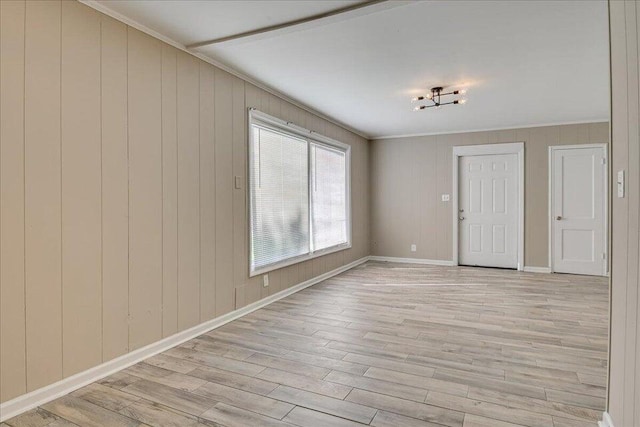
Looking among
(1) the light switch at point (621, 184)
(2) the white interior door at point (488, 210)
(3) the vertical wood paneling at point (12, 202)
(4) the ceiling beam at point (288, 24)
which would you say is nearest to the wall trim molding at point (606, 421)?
(1) the light switch at point (621, 184)

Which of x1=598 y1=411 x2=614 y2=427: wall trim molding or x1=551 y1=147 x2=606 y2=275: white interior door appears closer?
x1=598 y1=411 x2=614 y2=427: wall trim molding

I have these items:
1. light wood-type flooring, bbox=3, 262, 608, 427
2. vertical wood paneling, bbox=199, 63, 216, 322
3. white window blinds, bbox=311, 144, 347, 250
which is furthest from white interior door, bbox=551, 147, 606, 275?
vertical wood paneling, bbox=199, 63, 216, 322

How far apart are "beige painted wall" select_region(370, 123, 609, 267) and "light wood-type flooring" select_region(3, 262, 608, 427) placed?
234 centimetres

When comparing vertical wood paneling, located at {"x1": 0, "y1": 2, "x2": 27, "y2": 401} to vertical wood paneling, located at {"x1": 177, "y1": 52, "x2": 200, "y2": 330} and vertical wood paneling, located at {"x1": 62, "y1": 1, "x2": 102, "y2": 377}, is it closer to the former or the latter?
vertical wood paneling, located at {"x1": 62, "y1": 1, "x2": 102, "y2": 377}

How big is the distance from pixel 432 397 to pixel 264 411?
0.98 meters

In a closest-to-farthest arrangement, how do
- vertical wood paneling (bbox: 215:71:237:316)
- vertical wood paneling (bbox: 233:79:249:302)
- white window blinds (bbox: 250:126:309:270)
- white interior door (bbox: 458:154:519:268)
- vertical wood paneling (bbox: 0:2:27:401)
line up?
vertical wood paneling (bbox: 0:2:27:401)
vertical wood paneling (bbox: 215:71:237:316)
vertical wood paneling (bbox: 233:79:249:302)
white window blinds (bbox: 250:126:309:270)
white interior door (bbox: 458:154:519:268)

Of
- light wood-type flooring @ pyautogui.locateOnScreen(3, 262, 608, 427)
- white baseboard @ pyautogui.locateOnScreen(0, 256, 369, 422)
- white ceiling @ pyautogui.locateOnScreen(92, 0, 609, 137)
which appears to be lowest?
light wood-type flooring @ pyautogui.locateOnScreen(3, 262, 608, 427)

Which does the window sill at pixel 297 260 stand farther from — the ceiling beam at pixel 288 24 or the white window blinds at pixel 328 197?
the ceiling beam at pixel 288 24

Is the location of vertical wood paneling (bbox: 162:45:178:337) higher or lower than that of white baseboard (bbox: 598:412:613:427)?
higher

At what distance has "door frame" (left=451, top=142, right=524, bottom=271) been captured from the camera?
6145 millimetres

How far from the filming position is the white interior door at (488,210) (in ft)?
20.6

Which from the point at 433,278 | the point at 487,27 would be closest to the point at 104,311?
the point at 487,27

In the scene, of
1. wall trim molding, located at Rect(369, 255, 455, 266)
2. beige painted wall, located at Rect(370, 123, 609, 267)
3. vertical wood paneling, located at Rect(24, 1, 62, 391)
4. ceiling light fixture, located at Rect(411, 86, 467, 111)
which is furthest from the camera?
wall trim molding, located at Rect(369, 255, 455, 266)

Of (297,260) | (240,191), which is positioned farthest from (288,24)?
(297,260)
